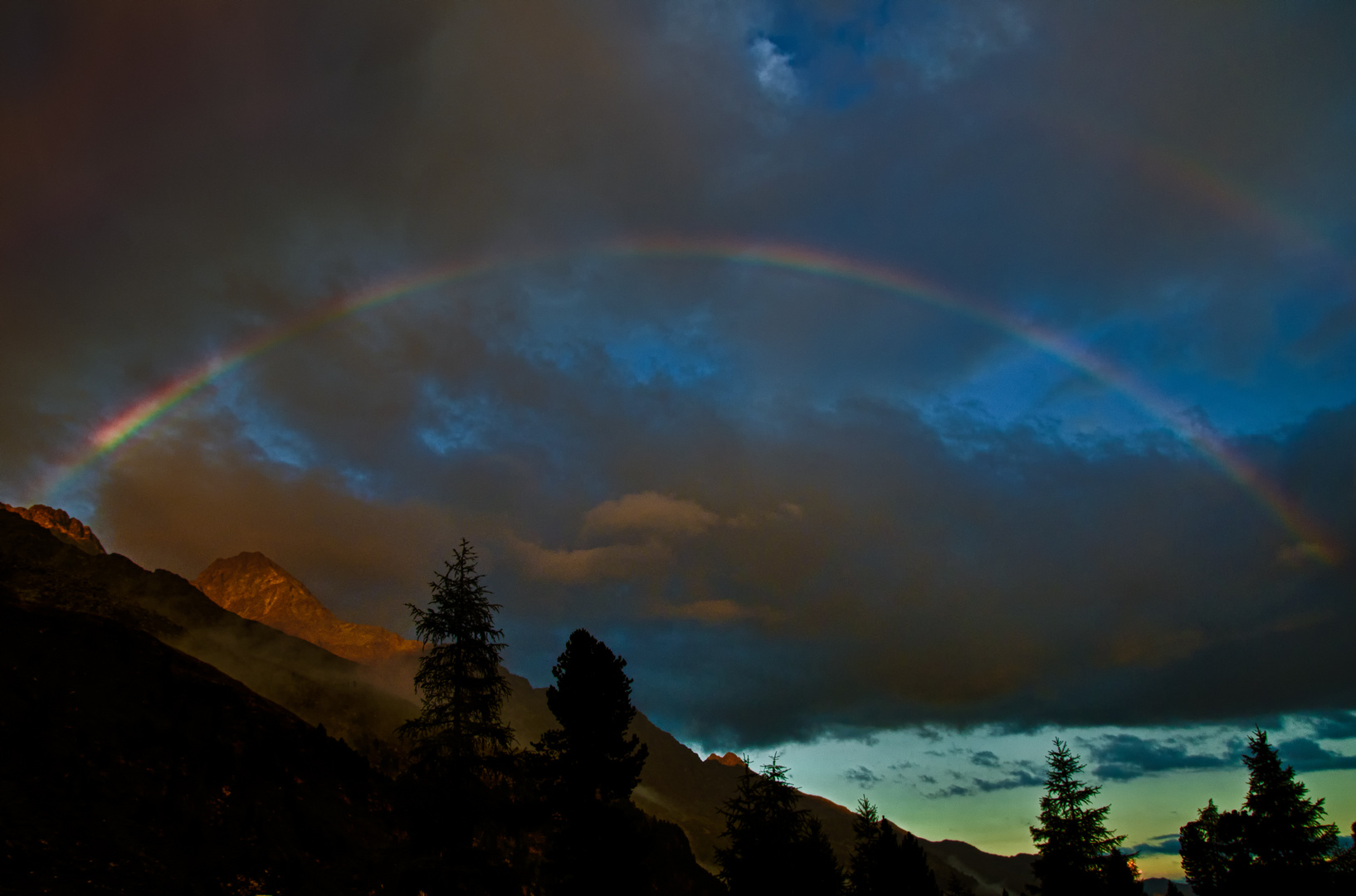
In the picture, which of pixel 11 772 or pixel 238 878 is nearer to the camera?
pixel 11 772

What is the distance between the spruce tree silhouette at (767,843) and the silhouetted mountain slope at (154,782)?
18889 millimetres

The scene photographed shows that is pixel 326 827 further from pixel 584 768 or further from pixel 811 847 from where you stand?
pixel 584 768

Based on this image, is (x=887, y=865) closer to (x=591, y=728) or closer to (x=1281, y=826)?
(x=1281, y=826)

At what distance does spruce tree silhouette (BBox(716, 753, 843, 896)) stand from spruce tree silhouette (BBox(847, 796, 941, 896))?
49.2 ft

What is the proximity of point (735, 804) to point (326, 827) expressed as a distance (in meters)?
45.2

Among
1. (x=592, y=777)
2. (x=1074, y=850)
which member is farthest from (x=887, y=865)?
(x=592, y=777)

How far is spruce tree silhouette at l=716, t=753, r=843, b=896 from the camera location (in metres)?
43.4

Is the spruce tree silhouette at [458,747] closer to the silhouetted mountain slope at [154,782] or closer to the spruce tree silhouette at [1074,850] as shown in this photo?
the silhouetted mountain slope at [154,782]

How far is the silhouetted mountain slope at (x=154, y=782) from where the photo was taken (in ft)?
128

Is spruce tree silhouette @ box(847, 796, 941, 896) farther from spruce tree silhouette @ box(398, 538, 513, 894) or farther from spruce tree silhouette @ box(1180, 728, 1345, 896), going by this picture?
spruce tree silhouette @ box(398, 538, 513, 894)

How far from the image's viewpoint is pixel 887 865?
61.7 meters

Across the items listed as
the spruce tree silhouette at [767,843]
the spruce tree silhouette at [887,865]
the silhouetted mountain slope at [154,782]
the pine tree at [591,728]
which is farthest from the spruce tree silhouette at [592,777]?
the spruce tree silhouette at [887,865]

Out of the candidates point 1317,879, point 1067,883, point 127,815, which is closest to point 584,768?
point 127,815

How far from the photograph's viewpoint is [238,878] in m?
47.8
